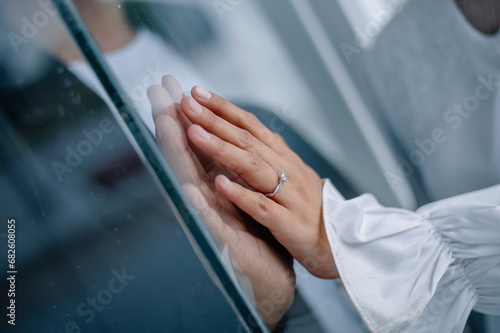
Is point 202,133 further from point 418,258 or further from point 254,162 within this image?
point 418,258

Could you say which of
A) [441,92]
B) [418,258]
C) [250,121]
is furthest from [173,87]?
[441,92]

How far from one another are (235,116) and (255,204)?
0.10 metres

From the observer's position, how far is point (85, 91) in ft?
0.92

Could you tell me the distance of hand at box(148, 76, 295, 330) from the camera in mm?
274

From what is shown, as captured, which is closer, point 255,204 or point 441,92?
point 255,204

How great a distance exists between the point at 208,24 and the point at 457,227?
1.72 ft

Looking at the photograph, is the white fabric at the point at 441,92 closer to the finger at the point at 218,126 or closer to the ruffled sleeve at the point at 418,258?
the ruffled sleeve at the point at 418,258

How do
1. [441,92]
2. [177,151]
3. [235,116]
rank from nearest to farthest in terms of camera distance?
[177,151] → [235,116] → [441,92]

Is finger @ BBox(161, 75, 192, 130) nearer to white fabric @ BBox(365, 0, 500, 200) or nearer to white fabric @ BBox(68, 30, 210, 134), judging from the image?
white fabric @ BBox(68, 30, 210, 134)

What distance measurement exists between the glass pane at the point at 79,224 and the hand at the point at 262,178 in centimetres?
7

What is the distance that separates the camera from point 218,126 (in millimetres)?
333

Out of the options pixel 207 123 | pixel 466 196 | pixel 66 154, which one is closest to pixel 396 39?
pixel 466 196

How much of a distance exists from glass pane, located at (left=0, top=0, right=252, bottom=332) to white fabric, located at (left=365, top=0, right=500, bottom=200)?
1.50ft

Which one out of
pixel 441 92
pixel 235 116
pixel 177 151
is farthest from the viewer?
pixel 441 92
